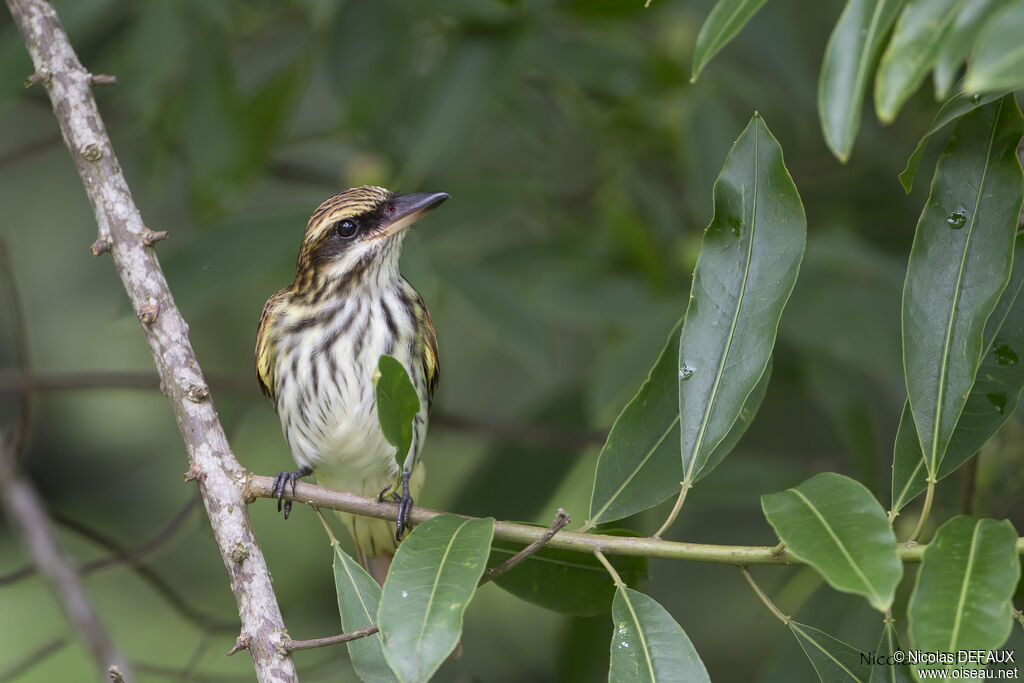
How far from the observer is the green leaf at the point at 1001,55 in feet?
4.36

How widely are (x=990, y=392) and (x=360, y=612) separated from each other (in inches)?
53.8

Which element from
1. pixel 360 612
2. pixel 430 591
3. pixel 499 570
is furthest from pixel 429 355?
pixel 430 591

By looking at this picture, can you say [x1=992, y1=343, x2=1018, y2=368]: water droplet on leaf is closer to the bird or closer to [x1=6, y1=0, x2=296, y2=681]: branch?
[x1=6, y1=0, x2=296, y2=681]: branch

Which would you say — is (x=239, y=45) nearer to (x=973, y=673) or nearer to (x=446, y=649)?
(x=446, y=649)

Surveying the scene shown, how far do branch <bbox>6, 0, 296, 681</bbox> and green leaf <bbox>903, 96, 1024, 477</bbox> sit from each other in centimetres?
136

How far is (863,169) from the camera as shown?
4645 mm

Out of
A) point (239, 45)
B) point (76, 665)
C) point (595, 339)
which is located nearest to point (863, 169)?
point (595, 339)

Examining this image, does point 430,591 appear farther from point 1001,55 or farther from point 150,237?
point 1001,55

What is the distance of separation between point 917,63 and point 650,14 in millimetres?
3188

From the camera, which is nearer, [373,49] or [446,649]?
[446,649]

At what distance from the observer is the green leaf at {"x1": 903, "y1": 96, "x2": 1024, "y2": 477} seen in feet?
6.51

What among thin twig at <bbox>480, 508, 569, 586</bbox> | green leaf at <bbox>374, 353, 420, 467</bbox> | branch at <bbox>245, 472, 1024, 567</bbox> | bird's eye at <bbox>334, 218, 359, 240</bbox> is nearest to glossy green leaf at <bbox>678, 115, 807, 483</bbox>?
branch at <bbox>245, 472, 1024, 567</bbox>

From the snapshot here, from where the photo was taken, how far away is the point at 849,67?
1.50 metres

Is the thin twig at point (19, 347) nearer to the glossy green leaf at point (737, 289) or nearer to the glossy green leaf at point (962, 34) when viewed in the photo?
the glossy green leaf at point (737, 289)
